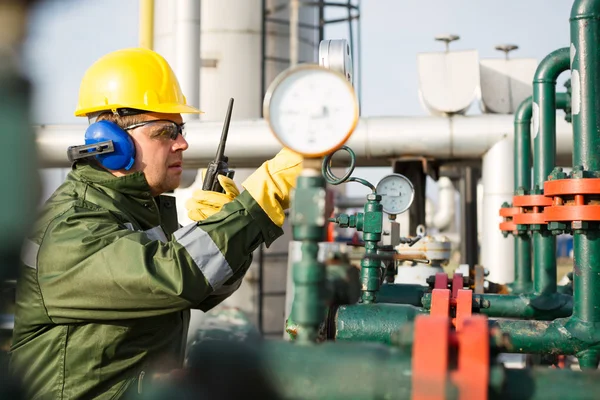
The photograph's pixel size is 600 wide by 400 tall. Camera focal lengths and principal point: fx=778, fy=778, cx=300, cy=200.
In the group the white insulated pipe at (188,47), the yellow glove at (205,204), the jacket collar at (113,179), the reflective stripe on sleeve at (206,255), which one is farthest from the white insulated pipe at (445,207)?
the reflective stripe on sleeve at (206,255)

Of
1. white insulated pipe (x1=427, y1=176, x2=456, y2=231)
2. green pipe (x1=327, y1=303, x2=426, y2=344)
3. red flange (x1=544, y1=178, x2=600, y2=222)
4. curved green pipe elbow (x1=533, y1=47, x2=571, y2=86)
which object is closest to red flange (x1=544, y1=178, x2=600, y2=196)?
red flange (x1=544, y1=178, x2=600, y2=222)

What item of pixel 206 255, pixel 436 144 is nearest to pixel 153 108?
→ pixel 206 255

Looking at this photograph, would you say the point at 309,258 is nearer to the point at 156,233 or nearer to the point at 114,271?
the point at 114,271

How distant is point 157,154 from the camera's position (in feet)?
7.52

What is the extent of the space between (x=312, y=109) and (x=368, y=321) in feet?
3.87

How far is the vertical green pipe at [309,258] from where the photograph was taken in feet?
4.25

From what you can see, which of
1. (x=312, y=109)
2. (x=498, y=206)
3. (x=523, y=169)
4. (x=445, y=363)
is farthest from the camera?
(x=498, y=206)

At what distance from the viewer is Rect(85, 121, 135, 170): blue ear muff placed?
2182 millimetres

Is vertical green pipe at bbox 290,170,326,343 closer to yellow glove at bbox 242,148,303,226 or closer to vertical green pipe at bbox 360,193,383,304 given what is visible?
yellow glove at bbox 242,148,303,226

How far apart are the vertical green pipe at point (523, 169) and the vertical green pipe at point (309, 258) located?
3.21 metres

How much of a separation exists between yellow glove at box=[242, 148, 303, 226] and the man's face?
0.43m

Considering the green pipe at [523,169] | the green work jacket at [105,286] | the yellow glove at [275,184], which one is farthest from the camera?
the green pipe at [523,169]

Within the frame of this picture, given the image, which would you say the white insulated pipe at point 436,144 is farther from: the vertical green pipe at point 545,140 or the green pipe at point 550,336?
the green pipe at point 550,336

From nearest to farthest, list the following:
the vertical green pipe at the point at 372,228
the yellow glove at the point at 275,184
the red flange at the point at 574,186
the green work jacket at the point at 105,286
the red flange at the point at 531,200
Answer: the green work jacket at the point at 105,286 → the yellow glove at the point at 275,184 → the red flange at the point at 574,186 → the vertical green pipe at the point at 372,228 → the red flange at the point at 531,200
